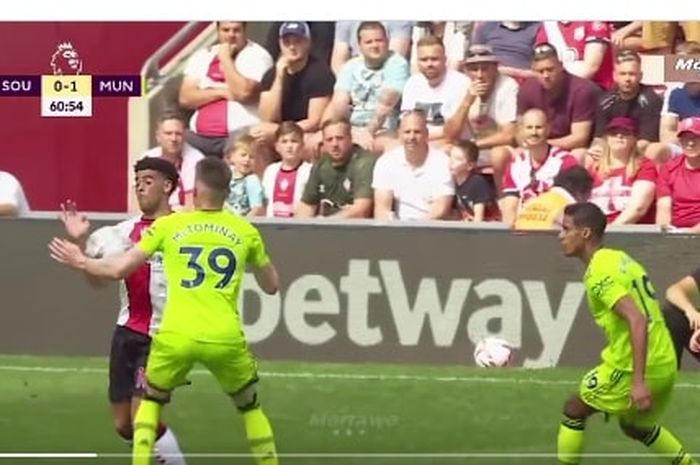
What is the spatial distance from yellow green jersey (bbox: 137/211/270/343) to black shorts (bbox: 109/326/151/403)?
1.60ft

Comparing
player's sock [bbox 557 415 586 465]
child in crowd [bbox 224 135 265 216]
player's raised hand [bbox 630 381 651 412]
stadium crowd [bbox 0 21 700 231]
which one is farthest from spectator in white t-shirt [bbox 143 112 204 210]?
player's raised hand [bbox 630 381 651 412]

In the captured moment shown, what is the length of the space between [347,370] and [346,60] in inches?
79.7

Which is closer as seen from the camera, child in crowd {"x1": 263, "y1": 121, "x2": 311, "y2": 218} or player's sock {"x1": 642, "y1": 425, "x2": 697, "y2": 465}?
player's sock {"x1": 642, "y1": 425, "x2": 697, "y2": 465}

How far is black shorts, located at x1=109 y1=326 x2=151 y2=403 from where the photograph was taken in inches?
346

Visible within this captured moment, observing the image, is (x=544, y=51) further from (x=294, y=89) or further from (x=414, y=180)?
(x=294, y=89)

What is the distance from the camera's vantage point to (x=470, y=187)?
12.4 meters

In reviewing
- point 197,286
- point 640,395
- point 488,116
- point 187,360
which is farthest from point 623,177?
point 187,360

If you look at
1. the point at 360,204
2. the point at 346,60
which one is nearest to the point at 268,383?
the point at 360,204

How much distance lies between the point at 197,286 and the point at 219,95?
4420mm

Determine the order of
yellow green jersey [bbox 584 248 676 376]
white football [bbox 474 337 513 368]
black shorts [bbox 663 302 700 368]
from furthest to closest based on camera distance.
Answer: white football [bbox 474 337 513 368] → black shorts [bbox 663 302 700 368] → yellow green jersey [bbox 584 248 676 376]

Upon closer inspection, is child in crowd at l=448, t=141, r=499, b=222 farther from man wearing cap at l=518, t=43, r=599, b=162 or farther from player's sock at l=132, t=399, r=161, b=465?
player's sock at l=132, t=399, r=161, b=465

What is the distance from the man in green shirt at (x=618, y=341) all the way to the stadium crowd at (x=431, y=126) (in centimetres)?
386

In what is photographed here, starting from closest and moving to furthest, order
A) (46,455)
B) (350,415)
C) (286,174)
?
(46,455) < (350,415) < (286,174)

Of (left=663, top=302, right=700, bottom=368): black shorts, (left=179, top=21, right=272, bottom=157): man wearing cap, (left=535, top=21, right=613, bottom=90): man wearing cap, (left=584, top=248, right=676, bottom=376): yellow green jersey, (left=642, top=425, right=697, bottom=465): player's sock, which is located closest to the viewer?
(left=584, top=248, right=676, bottom=376): yellow green jersey
